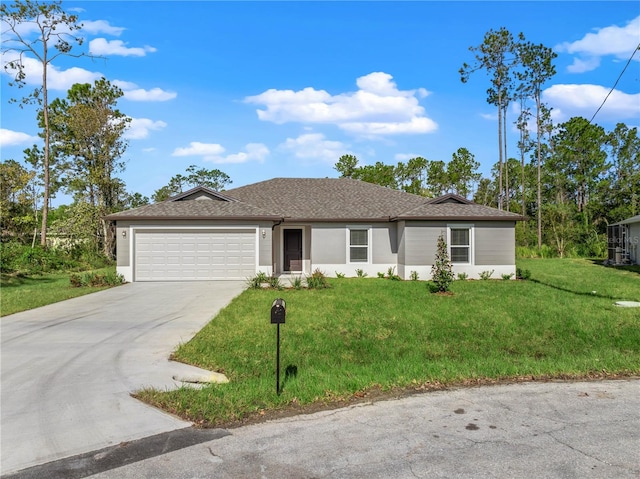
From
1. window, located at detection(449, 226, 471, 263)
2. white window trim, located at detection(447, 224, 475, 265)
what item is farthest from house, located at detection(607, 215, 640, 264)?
window, located at detection(449, 226, 471, 263)

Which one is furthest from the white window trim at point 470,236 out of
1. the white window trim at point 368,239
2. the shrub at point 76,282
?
the shrub at point 76,282

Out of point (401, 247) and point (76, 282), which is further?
point (401, 247)

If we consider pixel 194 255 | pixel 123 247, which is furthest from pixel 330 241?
pixel 123 247

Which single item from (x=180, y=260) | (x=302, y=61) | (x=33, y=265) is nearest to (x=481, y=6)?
(x=302, y=61)

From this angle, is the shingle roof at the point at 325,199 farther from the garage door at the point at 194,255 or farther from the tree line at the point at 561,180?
the tree line at the point at 561,180

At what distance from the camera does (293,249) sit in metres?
18.5

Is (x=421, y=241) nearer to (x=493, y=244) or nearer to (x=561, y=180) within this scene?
(x=493, y=244)

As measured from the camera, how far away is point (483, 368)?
5430 millimetres

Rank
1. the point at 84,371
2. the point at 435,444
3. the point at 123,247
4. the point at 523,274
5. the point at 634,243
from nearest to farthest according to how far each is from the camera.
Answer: the point at 435,444 < the point at 84,371 < the point at 123,247 < the point at 523,274 < the point at 634,243

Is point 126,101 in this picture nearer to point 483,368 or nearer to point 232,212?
point 232,212

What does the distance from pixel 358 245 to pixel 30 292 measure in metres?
11.9

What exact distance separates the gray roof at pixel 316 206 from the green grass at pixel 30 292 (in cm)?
344

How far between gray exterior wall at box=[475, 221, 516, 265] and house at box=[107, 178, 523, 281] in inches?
1.6

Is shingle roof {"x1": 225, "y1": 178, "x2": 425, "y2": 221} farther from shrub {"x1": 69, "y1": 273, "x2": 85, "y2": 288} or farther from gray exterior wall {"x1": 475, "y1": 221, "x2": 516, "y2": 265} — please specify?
shrub {"x1": 69, "y1": 273, "x2": 85, "y2": 288}
